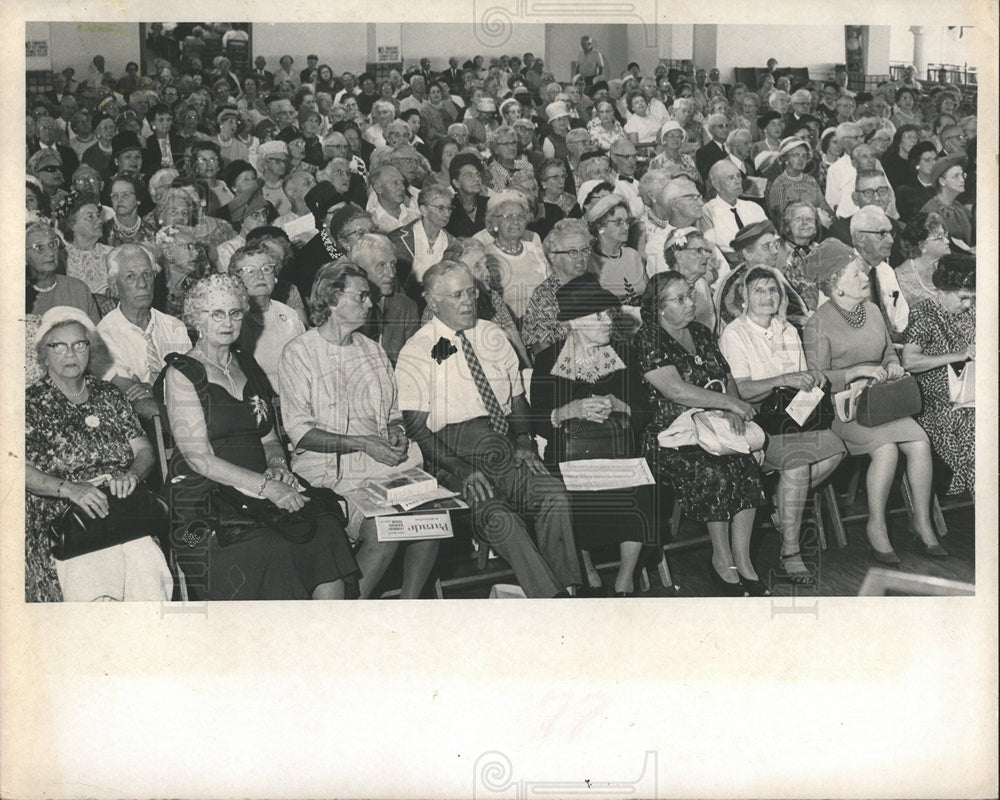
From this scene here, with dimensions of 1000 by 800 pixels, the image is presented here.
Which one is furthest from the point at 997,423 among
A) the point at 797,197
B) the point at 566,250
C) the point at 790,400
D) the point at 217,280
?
the point at 217,280

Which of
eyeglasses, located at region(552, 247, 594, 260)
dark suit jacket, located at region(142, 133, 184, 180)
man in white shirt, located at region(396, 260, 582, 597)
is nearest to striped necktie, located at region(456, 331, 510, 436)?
man in white shirt, located at region(396, 260, 582, 597)

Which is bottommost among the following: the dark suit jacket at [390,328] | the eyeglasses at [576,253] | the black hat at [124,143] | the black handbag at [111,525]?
the black handbag at [111,525]

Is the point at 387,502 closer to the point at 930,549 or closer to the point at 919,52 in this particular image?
the point at 930,549

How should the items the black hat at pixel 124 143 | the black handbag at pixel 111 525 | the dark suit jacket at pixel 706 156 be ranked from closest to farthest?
the black handbag at pixel 111 525
the black hat at pixel 124 143
the dark suit jacket at pixel 706 156

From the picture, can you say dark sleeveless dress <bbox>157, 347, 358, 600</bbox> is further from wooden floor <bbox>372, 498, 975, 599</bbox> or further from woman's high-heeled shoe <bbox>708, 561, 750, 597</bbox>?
woman's high-heeled shoe <bbox>708, 561, 750, 597</bbox>

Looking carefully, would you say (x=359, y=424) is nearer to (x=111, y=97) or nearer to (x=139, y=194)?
(x=139, y=194)

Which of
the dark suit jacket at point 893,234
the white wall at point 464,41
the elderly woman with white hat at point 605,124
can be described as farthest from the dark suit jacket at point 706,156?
the white wall at point 464,41

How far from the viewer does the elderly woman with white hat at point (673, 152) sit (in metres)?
4.78

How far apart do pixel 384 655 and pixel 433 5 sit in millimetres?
2749

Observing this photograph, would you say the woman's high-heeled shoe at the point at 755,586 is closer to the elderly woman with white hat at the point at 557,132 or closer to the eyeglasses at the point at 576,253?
the eyeglasses at the point at 576,253

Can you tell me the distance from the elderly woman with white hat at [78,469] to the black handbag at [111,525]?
0.06ft

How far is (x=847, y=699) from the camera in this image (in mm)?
4578

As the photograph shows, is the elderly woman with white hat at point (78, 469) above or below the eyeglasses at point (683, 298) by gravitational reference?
below

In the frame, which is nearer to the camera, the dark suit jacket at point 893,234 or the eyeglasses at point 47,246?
the eyeglasses at point 47,246
